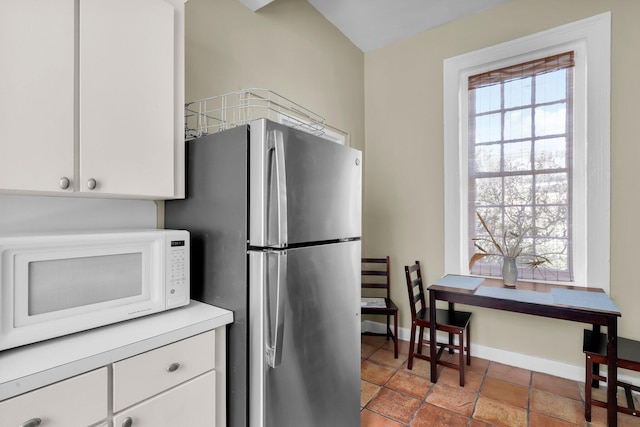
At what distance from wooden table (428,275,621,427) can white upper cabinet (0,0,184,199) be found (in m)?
2.14

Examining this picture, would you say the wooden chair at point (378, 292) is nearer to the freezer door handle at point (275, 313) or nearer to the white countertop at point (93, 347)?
the freezer door handle at point (275, 313)

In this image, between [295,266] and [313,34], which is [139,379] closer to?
[295,266]

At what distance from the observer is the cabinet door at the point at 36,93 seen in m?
0.98

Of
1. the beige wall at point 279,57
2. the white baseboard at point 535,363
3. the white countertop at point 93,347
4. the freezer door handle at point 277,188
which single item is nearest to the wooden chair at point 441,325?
the white baseboard at point 535,363

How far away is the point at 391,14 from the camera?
2.82 meters

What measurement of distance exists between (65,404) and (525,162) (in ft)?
10.7

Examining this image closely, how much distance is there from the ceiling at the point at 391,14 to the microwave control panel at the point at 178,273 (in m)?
2.38

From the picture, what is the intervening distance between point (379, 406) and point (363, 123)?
2.66m

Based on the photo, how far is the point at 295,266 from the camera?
1352 mm

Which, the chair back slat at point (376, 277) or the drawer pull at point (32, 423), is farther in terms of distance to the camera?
the chair back slat at point (376, 277)

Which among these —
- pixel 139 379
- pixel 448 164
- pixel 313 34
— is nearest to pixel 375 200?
pixel 448 164

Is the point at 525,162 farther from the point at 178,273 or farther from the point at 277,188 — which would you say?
the point at 178,273

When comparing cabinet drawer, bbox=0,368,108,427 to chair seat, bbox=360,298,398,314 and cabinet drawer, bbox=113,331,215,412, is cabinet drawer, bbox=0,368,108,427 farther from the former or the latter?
chair seat, bbox=360,298,398,314

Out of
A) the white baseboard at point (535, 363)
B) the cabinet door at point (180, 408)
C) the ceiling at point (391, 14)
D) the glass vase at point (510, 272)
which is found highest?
the ceiling at point (391, 14)
